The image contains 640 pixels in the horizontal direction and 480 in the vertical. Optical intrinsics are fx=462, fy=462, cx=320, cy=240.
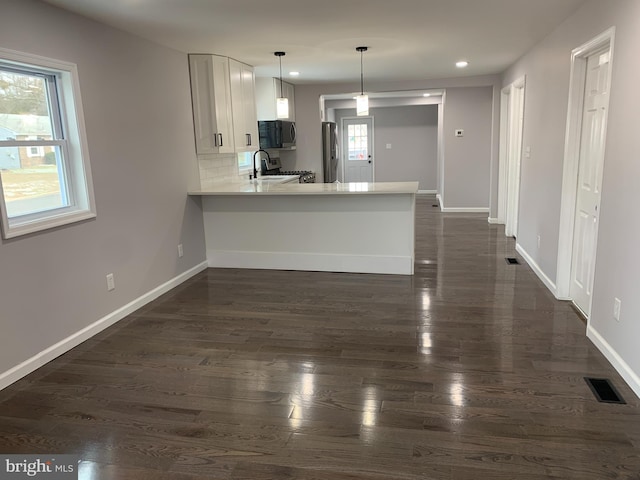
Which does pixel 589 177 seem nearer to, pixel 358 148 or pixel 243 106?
pixel 243 106

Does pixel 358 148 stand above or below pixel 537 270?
above

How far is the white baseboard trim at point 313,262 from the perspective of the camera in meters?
4.96

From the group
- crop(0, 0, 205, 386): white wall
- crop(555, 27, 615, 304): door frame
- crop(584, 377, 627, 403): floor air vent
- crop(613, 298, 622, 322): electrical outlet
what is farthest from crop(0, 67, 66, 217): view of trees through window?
crop(555, 27, 615, 304): door frame

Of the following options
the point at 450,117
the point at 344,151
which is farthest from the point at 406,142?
the point at 450,117

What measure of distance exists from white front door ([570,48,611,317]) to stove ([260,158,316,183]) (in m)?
4.23

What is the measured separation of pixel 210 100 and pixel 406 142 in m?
7.25

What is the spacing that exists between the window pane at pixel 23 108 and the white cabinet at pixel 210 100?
1.85 metres

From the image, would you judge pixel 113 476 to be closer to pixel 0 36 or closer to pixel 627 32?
pixel 0 36

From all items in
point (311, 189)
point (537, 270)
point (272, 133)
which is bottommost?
point (537, 270)

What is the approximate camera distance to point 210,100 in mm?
4969

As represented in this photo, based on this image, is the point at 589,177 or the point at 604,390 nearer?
the point at 604,390

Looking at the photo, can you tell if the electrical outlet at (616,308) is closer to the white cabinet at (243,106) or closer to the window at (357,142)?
the white cabinet at (243,106)

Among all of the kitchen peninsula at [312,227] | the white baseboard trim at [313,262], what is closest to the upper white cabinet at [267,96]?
the kitchen peninsula at [312,227]

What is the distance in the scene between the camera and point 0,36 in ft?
9.12
